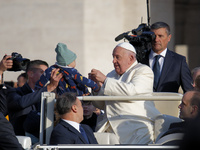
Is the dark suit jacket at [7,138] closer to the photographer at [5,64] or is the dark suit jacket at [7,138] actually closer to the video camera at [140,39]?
the photographer at [5,64]

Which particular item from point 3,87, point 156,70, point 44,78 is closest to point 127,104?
point 44,78

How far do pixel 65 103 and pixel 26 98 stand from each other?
2.48 feet

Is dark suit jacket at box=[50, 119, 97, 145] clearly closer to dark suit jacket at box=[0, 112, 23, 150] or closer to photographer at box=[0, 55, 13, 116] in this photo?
dark suit jacket at box=[0, 112, 23, 150]

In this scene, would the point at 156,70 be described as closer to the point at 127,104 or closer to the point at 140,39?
the point at 140,39

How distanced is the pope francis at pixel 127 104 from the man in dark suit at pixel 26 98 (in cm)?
43

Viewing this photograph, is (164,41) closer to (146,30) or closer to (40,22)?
(146,30)

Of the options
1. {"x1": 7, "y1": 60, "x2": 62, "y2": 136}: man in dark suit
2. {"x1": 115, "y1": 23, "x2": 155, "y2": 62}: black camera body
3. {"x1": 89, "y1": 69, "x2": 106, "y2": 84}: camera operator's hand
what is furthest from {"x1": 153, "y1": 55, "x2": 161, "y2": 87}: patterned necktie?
{"x1": 7, "y1": 60, "x2": 62, "y2": 136}: man in dark suit

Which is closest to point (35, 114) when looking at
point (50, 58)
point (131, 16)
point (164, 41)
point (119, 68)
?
point (119, 68)

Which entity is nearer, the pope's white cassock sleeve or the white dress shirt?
the pope's white cassock sleeve

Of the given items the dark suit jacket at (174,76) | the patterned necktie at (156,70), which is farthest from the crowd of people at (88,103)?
the patterned necktie at (156,70)

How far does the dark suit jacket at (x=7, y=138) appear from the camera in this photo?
10.1 feet

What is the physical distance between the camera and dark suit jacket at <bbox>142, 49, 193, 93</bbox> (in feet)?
14.6

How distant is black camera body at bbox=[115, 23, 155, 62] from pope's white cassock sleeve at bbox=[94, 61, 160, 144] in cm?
59

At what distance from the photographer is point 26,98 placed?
3863 millimetres
